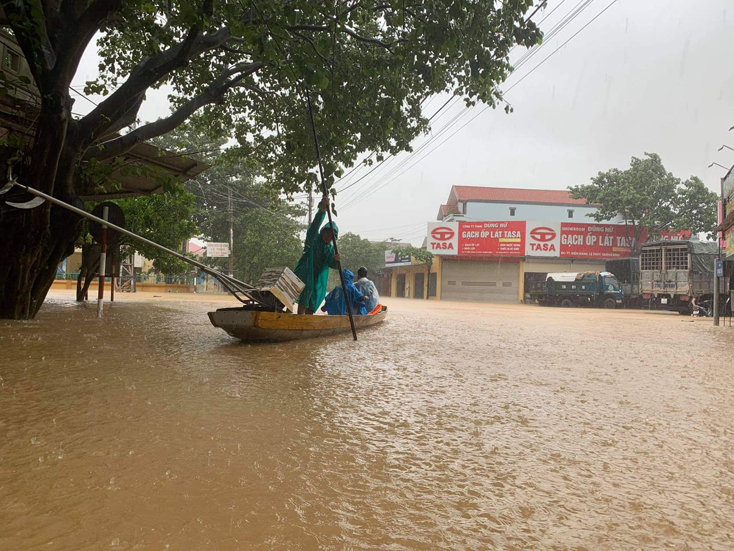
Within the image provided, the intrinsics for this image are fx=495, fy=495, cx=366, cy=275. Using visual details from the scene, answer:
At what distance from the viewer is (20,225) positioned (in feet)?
22.4

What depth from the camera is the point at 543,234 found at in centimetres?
3075

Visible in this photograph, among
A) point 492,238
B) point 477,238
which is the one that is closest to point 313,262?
point 477,238

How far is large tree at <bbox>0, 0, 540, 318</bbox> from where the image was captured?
217 inches

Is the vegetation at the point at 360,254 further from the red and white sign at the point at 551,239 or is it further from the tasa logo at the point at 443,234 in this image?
the red and white sign at the point at 551,239

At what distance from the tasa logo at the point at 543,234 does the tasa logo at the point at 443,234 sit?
497 centimetres

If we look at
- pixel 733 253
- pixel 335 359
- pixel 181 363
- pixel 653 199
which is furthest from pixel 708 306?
pixel 181 363

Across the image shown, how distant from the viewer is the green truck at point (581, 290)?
2464cm

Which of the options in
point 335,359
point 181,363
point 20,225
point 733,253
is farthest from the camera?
point 733,253

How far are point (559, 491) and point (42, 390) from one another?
10.6ft

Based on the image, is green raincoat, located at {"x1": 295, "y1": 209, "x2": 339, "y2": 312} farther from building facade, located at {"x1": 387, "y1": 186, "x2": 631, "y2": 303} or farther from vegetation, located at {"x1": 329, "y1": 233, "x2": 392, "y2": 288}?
vegetation, located at {"x1": 329, "y1": 233, "x2": 392, "y2": 288}

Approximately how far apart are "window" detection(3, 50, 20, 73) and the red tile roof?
36937mm

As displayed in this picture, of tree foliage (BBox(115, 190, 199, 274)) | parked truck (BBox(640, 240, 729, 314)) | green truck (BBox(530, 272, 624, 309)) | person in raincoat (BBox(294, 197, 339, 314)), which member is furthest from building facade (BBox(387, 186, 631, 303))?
person in raincoat (BBox(294, 197, 339, 314))

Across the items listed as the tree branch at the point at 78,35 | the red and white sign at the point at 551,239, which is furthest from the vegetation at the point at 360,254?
the tree branch at the point at 78,35

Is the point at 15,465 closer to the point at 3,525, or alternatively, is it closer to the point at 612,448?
the point at 3,525
